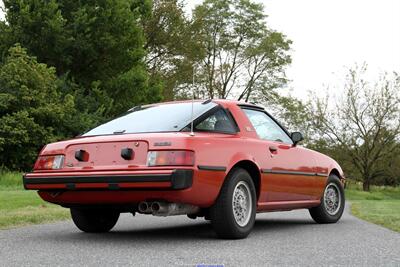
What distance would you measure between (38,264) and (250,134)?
10.3ft

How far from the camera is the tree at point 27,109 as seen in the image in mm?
24953

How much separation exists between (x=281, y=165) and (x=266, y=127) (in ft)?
1.86

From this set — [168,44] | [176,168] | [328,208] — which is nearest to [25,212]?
[328,208]

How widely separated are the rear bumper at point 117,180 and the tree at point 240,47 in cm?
3924

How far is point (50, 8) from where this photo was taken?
28.9 m

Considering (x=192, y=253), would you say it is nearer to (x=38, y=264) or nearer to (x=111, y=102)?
(x=38, y=264)

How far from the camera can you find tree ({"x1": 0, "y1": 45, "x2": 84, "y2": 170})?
25.0 metres

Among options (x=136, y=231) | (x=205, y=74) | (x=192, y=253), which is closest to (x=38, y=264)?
(x=192, y=253)

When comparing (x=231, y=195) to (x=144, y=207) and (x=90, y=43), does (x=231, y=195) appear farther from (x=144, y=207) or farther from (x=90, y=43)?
(x=90, y=43)

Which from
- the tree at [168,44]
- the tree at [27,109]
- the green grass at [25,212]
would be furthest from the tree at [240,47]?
the green grass at [25,212]

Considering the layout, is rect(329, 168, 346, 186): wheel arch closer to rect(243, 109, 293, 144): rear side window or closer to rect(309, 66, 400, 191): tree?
rect(243, 109, 293, 144): rear side window

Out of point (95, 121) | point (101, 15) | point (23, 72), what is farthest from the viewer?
Result: point (101, 15)

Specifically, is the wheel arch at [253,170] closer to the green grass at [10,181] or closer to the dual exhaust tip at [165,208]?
the dual exhaust tip at [165,208]

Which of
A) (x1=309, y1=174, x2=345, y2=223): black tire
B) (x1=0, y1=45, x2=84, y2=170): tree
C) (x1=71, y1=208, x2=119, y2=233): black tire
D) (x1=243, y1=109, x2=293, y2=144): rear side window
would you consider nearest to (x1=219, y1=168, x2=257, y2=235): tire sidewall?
(x1=243, y1=109, x2=293, y2=144): rear side window
